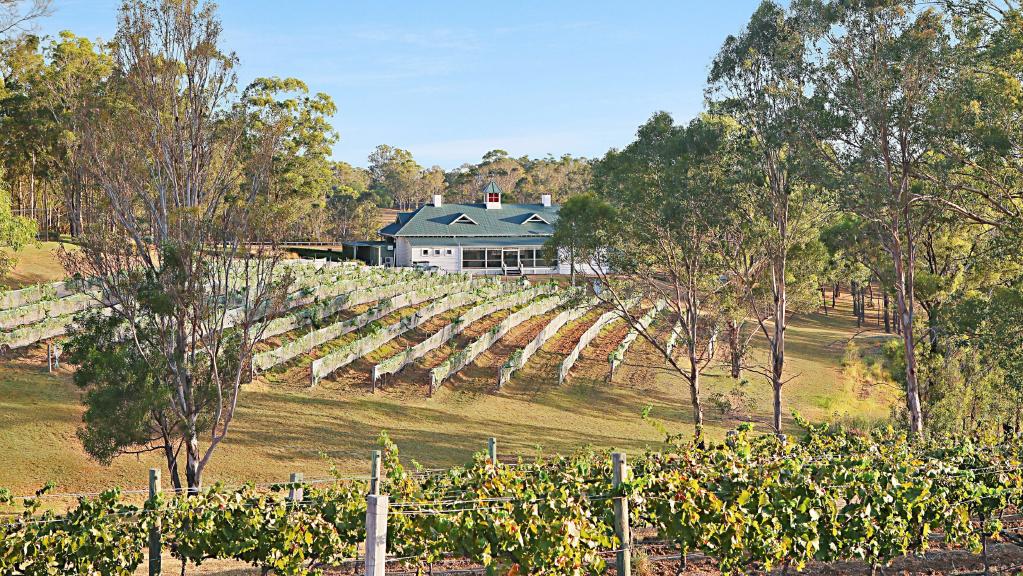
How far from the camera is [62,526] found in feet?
Answer: 31.8

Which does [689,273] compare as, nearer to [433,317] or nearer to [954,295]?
[954,295]

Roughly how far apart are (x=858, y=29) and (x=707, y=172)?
5943 millimetres

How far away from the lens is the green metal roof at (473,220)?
2518 inches

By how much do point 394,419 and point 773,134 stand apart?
49.4 feet

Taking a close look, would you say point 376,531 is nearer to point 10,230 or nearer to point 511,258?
point 10,230

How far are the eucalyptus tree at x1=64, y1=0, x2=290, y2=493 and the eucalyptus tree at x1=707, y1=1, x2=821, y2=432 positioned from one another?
15.9 meters

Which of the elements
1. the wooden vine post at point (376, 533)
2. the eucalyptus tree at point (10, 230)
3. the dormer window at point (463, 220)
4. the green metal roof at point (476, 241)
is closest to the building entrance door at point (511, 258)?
the green metal roof at point (476, 241)

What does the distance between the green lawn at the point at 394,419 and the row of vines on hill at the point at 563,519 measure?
5.16 m

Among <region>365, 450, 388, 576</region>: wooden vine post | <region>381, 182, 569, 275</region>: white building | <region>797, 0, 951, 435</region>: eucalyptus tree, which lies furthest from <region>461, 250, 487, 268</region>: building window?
<region>365, 450, 388, 576</region>: wooden vine post

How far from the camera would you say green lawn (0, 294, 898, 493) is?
2006 cm

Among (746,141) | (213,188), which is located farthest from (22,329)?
(746,141)

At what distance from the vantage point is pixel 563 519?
9031 millimetres

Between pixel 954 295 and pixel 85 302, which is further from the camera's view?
pixel 85 302

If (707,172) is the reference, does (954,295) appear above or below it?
below
